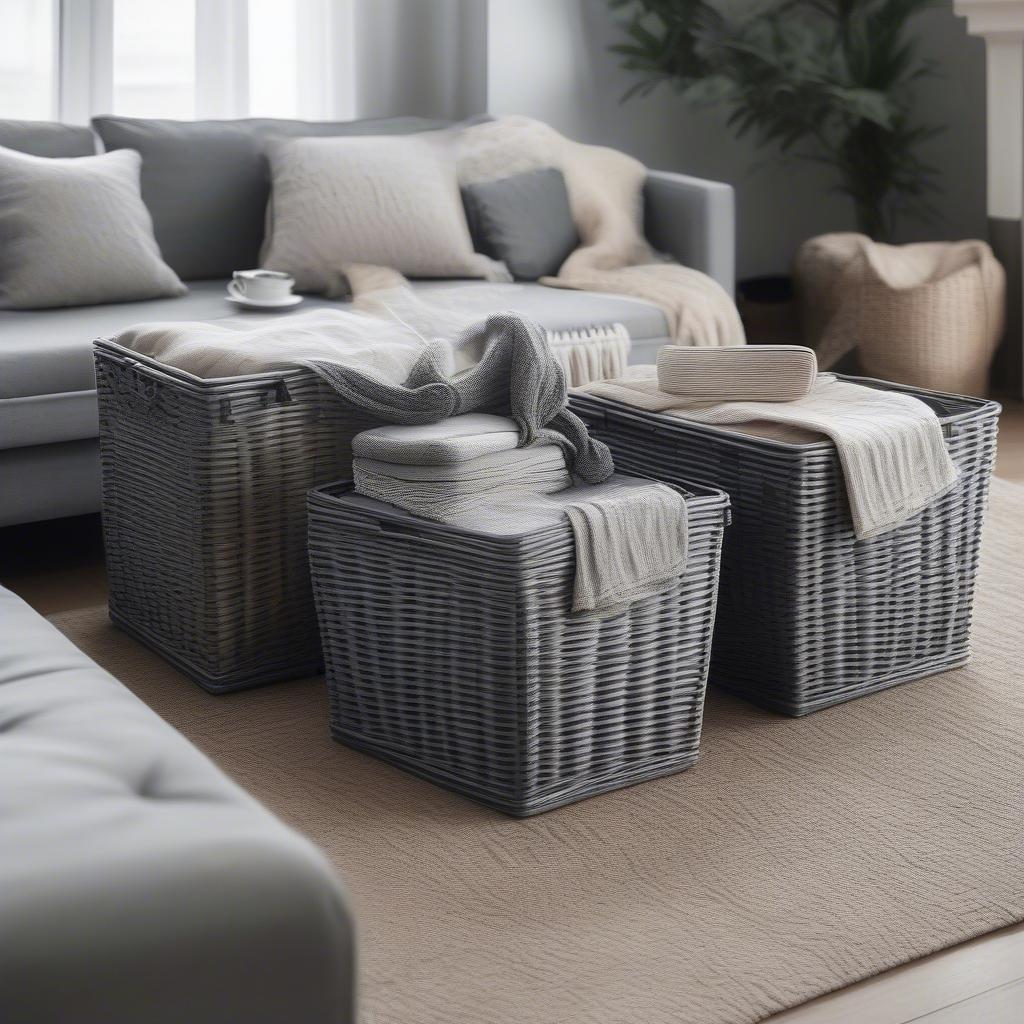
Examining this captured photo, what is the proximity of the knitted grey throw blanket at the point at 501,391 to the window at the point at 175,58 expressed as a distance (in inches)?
79.9

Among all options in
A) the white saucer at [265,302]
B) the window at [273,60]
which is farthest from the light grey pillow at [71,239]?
the window at [273,60]

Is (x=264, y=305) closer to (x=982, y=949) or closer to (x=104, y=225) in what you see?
(x=104, y=225)

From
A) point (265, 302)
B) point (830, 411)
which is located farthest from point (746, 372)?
point (265, 302)

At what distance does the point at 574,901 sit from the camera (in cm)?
154

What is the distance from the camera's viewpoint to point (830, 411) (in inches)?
80.0

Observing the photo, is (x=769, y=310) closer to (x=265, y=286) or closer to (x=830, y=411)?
(x=265, y=286)

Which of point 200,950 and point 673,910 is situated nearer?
point 200,950

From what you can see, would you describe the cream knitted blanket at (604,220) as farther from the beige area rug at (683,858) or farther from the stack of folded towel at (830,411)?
the beige area rug at (683,858)

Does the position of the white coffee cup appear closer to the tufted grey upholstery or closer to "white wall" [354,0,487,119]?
"white wall" [354,0,487,119]

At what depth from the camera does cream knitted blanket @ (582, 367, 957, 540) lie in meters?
1.92

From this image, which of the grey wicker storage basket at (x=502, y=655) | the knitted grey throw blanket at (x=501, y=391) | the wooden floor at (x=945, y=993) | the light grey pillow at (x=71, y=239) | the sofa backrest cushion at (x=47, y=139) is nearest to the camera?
the wooden floor at (x=945, y=993)

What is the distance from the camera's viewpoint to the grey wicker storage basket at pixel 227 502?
201 cm

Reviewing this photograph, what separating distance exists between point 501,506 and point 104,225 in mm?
1520

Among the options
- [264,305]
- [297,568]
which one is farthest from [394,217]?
[297,568]
